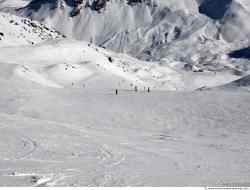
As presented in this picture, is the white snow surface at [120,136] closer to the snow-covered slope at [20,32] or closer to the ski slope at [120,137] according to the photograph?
the ski slope at [120,137]

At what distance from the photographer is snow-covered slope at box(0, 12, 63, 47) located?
90988 millimetres

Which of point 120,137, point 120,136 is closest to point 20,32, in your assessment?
point 120,136

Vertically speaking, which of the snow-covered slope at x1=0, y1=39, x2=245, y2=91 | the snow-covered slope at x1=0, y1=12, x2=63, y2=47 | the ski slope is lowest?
the snow-covered slope at x1=0, y1=12, x2=63, y2=47

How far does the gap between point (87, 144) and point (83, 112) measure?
408 inches

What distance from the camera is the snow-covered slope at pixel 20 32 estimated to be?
91.0 m

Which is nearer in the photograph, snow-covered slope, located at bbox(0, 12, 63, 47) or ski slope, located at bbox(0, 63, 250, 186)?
ski slope, located at bbox(0, 63, 250, 186)

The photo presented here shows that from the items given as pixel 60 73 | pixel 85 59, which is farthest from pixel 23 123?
pixel 85 59

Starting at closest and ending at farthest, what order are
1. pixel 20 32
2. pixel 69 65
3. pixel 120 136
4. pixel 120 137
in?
pixel 120 137, pixel 120 136, pixel 69 65, pixel 20 32

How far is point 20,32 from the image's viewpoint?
330 feet

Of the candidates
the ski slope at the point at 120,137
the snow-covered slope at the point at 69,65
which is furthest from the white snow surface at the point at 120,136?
the snow-covered slope at the point at 69,65

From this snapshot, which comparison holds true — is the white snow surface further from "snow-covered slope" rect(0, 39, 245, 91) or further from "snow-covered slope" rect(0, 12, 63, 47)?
"snow-covered slope" rect(0, 12, 63, 47)

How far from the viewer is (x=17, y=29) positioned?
10169cm

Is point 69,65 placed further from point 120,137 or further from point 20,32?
point 120,137

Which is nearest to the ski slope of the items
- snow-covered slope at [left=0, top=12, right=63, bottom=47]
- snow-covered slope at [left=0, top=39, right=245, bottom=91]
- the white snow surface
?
the white snow surface
